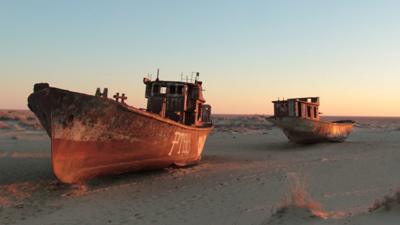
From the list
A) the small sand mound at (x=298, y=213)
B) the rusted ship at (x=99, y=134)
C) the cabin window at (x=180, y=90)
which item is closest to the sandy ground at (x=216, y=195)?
the small sand mound at (x=298, y=213)

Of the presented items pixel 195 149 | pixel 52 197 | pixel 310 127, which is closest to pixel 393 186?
pixel 195 149

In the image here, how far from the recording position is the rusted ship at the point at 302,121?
22641 millimetres

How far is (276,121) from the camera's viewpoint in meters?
23.7

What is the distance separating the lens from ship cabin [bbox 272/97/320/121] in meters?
22.7

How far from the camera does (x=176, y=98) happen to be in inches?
629

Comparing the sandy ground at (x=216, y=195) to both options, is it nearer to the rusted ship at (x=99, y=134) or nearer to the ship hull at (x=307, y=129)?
the rusted ship at (x=99, y=134)

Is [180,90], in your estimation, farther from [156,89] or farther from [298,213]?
[298,213]

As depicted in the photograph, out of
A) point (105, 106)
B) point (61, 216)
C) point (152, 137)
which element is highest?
point (105, 106)

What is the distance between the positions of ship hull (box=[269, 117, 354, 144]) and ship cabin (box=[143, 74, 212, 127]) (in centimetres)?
811

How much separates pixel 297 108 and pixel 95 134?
14.3m

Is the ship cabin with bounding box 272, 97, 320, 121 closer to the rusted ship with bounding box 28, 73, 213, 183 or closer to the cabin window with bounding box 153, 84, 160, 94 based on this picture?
the cabin window with bounding box 153, 84, 160, 94

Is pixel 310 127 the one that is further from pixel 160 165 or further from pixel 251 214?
pixel 251 214

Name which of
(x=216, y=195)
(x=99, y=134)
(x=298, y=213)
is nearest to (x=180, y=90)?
(x=99, y=134)

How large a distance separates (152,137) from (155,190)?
201cm
